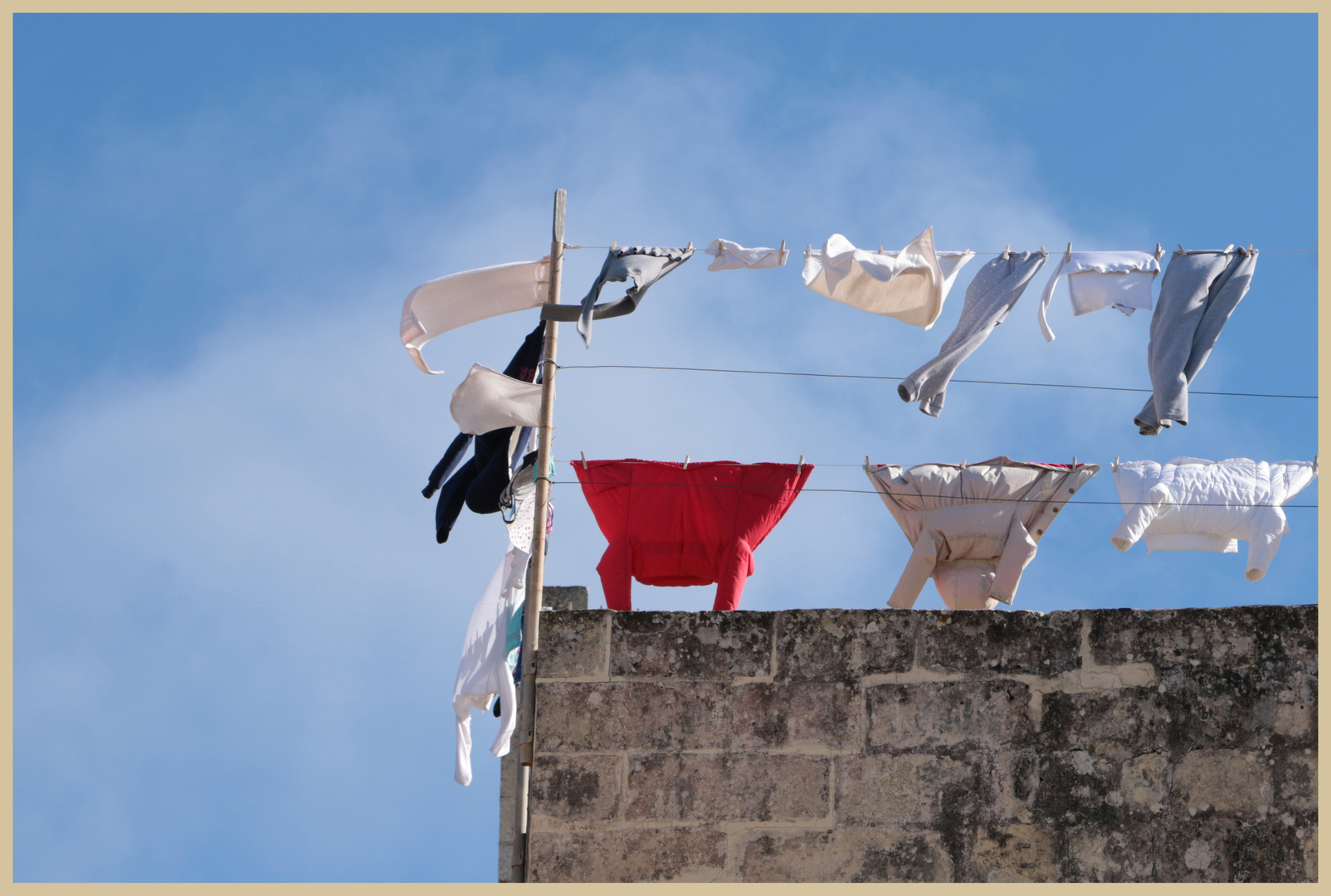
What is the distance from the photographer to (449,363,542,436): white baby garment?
8.01 meters

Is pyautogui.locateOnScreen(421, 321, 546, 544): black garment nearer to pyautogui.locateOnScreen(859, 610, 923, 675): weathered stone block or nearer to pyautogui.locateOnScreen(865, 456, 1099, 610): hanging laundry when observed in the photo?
pyautogui.locateOnScreen(865, 456, 1099, 610): hanging laundry

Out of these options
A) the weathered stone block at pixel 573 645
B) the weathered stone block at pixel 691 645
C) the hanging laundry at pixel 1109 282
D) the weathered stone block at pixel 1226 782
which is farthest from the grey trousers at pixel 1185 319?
the weathered stone block at pixel 573 645

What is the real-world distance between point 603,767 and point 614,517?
2538mm

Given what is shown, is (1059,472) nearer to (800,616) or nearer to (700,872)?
(800,616)

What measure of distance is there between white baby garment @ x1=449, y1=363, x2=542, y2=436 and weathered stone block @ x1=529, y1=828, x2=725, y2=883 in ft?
7.87

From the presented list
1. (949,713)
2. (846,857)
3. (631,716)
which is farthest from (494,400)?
(846,857)

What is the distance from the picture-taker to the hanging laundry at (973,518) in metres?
8.52

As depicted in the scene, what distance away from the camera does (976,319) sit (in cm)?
856

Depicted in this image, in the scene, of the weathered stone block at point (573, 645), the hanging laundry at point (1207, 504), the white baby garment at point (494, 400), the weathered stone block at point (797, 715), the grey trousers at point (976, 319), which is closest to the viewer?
the weathered stone block at point (797, 715)

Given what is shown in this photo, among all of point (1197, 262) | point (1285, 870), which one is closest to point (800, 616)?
point (1285, 870)

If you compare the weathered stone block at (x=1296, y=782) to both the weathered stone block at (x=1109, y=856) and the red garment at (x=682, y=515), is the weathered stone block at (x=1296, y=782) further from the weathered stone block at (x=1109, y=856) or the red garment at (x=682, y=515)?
the red garment at (x=682, y=515)

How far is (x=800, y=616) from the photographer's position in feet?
21.7

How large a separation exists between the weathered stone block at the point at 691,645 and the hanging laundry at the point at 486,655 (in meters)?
0.84

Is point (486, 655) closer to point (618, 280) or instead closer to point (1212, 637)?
point (618, 280)
